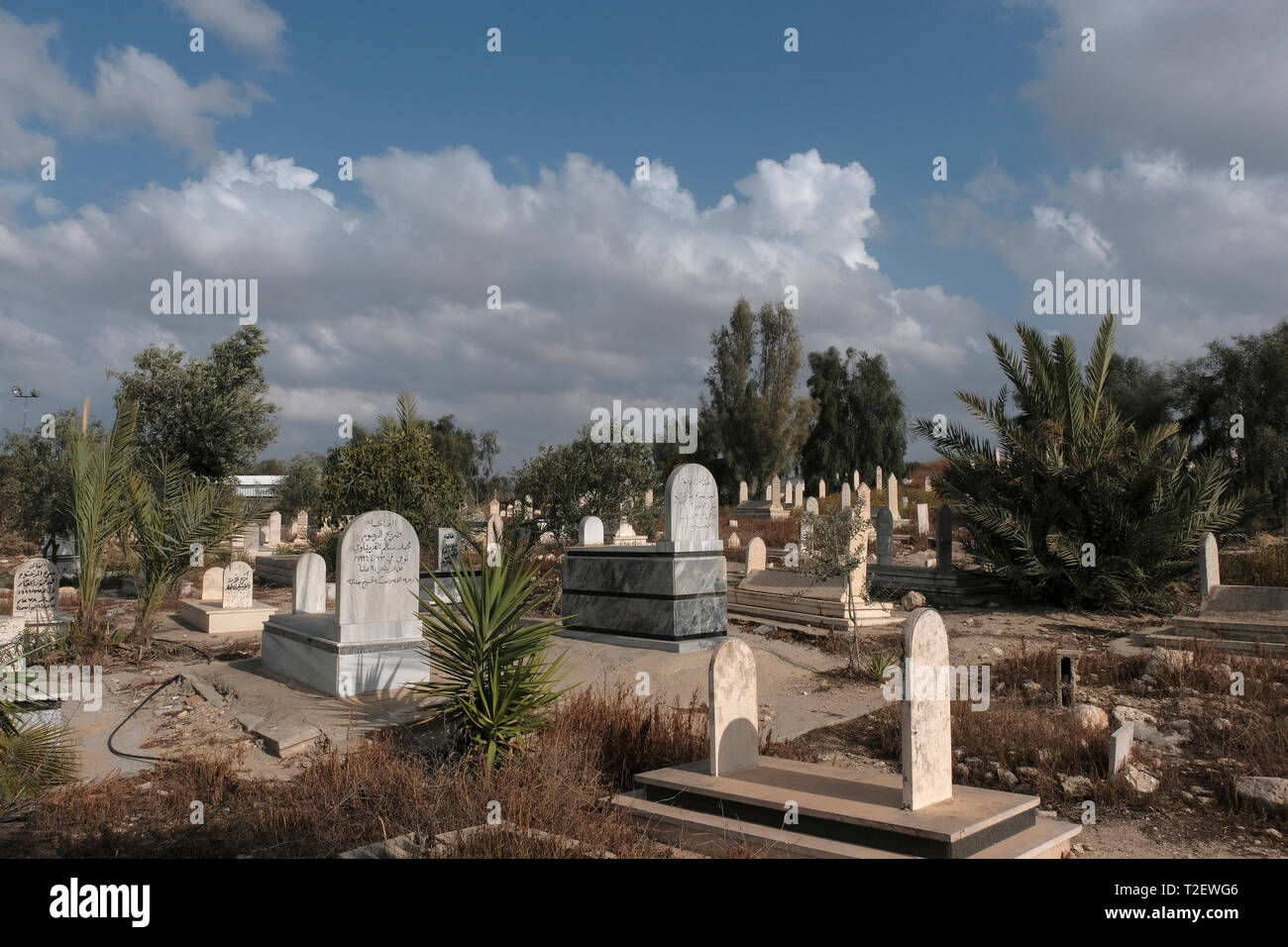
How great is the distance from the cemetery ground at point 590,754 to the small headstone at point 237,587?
10.6 feet

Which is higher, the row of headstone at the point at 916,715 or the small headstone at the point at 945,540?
the small headstone at the point at 945,540

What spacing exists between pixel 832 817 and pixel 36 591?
10282 mm

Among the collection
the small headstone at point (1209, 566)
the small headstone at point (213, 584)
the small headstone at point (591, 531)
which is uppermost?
the small headstone at point (591, 531)

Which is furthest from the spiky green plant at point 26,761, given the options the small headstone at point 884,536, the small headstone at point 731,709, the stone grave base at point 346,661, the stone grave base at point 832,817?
the small headstone at point 884,536

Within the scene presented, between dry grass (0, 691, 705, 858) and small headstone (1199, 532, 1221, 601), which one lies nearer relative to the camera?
dry grass (0, 691, 705, 858)

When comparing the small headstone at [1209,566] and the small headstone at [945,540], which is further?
the small headstone at [945,540]

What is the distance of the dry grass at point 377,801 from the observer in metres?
5.27

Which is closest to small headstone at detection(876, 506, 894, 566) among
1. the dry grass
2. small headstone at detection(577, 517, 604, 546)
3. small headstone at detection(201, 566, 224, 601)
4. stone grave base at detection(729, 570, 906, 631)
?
stone grave base at detection(729, 570, 906, 631)

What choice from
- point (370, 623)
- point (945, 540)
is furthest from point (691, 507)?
point (945, 540)

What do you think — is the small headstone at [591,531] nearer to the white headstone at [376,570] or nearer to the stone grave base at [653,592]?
the stone grave base at [653,592]

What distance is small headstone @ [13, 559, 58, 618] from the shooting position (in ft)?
35.6

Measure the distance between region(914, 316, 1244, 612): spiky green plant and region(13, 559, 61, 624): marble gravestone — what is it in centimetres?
1371

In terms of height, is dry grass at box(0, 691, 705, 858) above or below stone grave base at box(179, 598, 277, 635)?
below

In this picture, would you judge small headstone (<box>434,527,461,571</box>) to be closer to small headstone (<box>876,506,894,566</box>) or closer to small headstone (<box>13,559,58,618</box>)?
small headstone (<box>13,559,58,618</box>)
